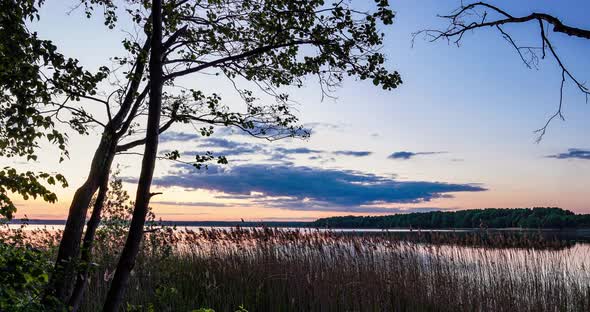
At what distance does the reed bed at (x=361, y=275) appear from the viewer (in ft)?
26.9

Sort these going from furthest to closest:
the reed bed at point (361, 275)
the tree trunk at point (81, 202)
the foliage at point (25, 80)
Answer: the reed bed at point (361, 275)
the tree trunk at point (81, 202)
the foliage at point (25, 80)

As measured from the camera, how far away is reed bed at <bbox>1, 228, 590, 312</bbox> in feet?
26.9

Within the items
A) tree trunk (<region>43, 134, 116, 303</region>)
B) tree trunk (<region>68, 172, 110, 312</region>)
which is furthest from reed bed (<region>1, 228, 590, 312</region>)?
tree trunk (<region>68, 172, 110, 312</region>)

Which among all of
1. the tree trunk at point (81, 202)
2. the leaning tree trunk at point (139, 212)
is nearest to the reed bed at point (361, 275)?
the tree trunk at point (81, 202)

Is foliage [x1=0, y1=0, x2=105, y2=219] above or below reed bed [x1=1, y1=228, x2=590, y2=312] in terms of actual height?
above

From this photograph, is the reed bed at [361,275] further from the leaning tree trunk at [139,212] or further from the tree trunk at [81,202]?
the leaning tree trunk at [139,212]

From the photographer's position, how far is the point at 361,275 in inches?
334

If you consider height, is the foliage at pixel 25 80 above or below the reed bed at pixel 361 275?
above

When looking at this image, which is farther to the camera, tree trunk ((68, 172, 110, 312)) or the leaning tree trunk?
tree trunk ((68, 172, 110, 312))

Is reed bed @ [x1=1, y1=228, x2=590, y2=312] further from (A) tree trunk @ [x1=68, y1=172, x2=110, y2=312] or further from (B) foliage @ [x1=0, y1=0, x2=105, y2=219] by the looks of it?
(B) foliage @ [x1=0, y1=0, x2=105, y2=219]

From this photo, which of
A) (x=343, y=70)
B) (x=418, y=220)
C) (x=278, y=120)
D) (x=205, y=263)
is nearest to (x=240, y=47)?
(x=278, y=120)

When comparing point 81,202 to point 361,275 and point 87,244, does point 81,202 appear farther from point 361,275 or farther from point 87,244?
point 361,275

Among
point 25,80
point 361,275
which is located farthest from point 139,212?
point 361,275

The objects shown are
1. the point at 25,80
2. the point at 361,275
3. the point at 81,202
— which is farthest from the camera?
the point at 361,275
